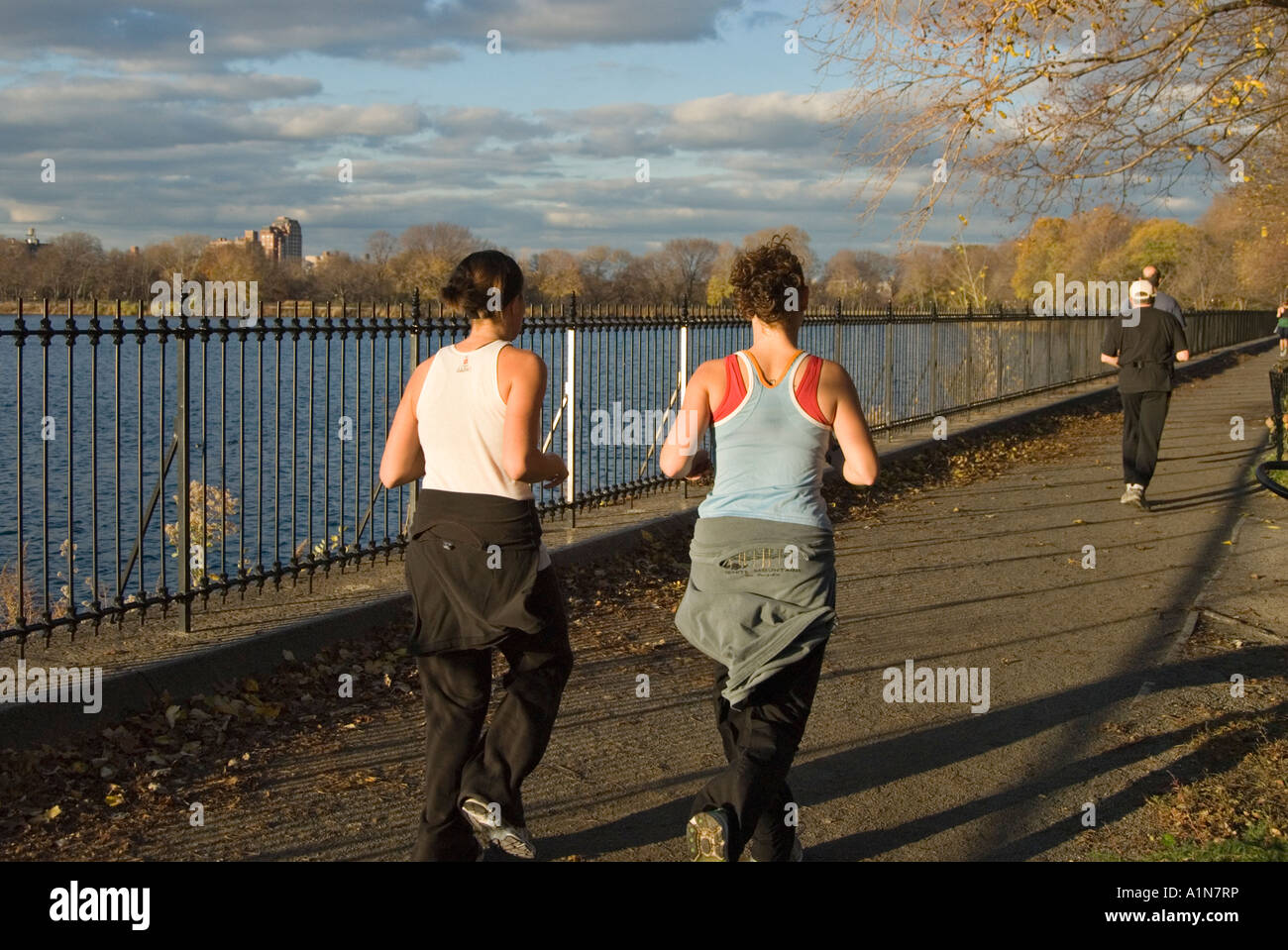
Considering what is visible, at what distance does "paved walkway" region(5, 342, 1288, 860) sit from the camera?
5.00m

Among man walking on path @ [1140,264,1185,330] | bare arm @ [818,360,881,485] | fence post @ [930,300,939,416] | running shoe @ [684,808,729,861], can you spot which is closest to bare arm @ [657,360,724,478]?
bare arm @ [818,360,881,485]

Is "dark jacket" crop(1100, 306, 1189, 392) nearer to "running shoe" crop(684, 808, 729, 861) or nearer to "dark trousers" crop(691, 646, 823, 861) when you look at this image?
"dark trousers" crop(691, 646, 823, 861)

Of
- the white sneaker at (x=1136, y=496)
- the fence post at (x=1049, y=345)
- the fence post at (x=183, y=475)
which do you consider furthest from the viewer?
the fence post at (x=1049, y=345)

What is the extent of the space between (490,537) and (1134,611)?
573cm

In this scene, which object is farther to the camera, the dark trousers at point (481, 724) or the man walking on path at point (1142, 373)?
the man walking on path at point (1142, 373)

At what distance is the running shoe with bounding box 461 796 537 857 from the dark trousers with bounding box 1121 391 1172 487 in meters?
9.64

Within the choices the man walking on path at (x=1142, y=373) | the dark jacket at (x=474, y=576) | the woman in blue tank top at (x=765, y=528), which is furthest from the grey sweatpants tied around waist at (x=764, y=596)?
the man walking on path at (x=1142, y=373)

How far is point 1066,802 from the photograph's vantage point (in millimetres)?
5324

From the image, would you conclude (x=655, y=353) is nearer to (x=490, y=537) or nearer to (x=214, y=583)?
(x=214, y=583)

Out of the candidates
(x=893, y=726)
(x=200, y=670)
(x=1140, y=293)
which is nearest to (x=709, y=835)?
(x=893, y=726)

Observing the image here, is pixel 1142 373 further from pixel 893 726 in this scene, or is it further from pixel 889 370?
pixel 893 726

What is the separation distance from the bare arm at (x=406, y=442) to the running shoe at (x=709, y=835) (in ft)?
5.01

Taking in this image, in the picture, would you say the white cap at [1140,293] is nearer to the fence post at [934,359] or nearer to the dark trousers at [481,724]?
the fence post at [934,359]

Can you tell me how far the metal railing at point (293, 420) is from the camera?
271 inches
